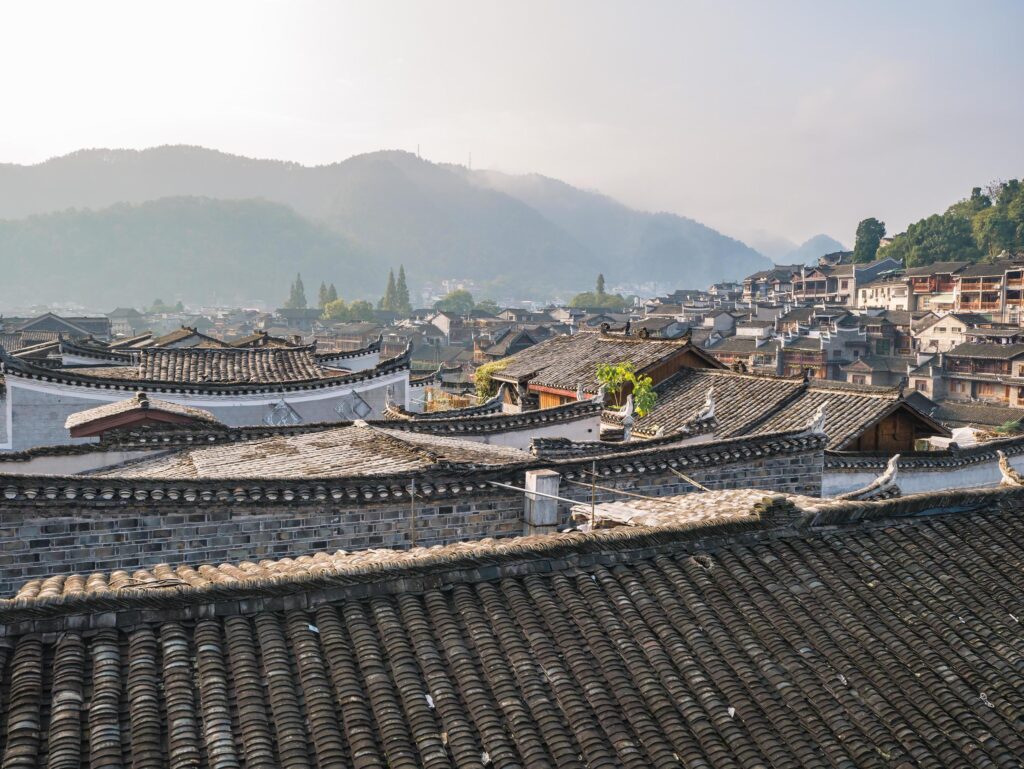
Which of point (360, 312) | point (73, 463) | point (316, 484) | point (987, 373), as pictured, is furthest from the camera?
point (360, 312)

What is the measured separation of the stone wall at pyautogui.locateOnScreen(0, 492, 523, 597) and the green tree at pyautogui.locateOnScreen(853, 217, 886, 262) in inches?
4055

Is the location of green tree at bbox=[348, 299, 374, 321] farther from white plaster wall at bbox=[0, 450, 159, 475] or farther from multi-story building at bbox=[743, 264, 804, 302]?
white plaster wall at bbox=[0, 450, 159, 475]

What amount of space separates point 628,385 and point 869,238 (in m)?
89.5

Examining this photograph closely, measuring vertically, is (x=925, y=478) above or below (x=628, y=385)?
below

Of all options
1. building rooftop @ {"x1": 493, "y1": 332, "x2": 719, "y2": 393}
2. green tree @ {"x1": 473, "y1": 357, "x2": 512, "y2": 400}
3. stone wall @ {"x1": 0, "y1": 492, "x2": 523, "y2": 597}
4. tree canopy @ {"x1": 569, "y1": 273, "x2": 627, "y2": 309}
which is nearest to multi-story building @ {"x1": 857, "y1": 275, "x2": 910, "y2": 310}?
tree canopy @ {"x1": 569, "y1": 273, "x2": 627, "y2": 309}

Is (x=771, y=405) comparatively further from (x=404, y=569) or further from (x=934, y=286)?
(x=934, y=286)

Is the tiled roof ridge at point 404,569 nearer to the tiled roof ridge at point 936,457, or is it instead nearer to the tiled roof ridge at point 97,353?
the tiled roof ridge at point 936,457

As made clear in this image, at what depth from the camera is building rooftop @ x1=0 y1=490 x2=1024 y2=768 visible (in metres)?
4.97

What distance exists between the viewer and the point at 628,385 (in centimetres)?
2533

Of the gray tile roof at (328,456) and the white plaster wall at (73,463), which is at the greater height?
the gray tile roof at (328,456)

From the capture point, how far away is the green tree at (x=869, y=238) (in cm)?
10344

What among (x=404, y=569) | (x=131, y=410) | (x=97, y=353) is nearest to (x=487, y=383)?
(x=97, y=353)

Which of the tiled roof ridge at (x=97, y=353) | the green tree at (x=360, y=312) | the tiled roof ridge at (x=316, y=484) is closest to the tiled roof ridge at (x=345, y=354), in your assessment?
the tiled roof ridge at (x=97, y=353)

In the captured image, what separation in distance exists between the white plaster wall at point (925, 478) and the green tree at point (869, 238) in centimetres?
8826
